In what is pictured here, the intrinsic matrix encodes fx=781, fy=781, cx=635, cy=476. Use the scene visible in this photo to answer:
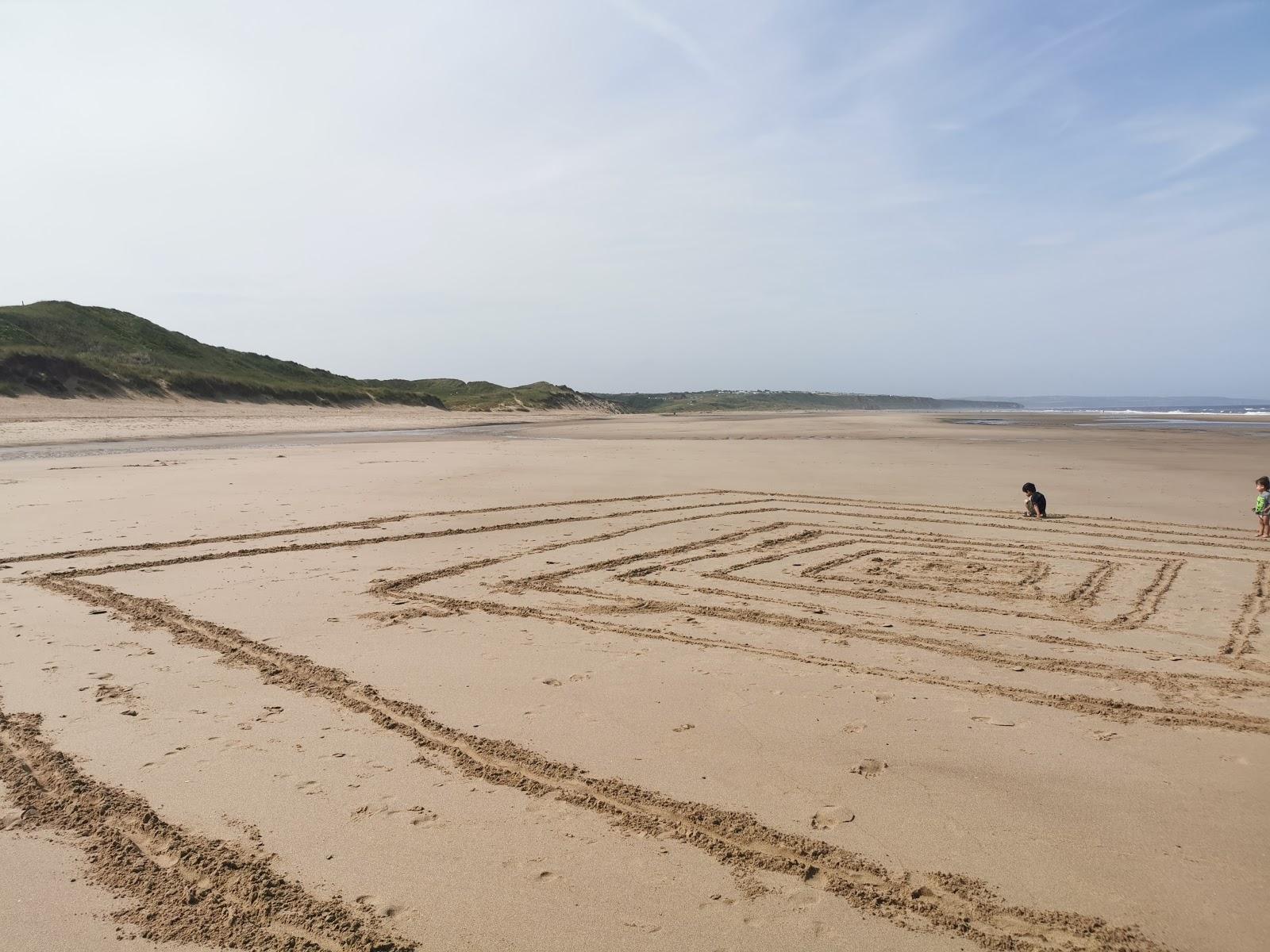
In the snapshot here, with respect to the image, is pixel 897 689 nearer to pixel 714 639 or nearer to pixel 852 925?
pixel 714 639

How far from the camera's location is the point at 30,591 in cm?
751

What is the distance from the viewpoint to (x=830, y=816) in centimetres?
363

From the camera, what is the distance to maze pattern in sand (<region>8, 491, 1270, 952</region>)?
3439 millimetres

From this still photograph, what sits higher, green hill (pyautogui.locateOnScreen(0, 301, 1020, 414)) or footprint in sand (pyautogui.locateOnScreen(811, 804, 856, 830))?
green hill (pyautogui.locateOnScreen(0, 301, 1020, 414))

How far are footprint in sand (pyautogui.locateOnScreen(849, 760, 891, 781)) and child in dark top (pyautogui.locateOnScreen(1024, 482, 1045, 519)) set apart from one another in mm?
9723

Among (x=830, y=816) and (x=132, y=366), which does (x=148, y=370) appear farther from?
(x=830, y=816)

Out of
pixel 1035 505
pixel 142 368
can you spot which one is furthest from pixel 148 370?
pixel 1035 505

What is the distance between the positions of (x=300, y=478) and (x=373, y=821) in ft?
47.8

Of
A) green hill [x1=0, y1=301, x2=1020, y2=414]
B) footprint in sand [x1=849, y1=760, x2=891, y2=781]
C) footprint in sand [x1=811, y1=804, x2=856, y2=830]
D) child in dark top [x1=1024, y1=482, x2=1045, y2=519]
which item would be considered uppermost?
green hill [x1=0, y1=301, x2=1020, y2=414]

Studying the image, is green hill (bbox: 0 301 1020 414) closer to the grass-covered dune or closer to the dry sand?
the grass-covered dune

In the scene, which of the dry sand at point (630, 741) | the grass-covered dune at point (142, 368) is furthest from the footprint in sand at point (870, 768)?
the grass-covered dune at point (142, 368)

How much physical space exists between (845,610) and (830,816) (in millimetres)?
3798

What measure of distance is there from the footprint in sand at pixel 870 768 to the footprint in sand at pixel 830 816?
1.29 feet

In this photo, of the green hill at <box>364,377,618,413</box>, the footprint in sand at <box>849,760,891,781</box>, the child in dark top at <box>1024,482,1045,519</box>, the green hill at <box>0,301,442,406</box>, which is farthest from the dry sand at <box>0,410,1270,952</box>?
the green hill at <box>364,377,618,413</box>
